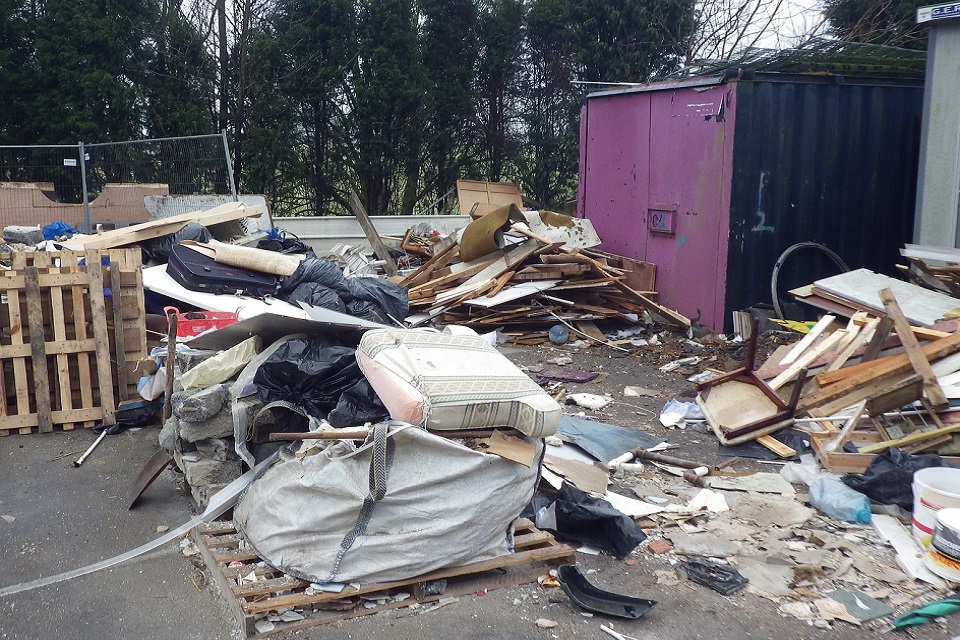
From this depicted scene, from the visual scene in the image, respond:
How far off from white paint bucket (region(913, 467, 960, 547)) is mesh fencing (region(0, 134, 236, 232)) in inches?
400

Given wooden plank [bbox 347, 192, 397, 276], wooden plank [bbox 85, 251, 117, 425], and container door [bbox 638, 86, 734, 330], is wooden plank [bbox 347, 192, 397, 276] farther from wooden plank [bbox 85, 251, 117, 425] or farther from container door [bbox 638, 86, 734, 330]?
wooden plank [bbox 85, 251, 117, 425]

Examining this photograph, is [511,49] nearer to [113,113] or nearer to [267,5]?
[267,5]

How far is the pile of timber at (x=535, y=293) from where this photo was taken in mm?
9008

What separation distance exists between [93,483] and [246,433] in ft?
4.81

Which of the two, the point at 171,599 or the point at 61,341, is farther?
the point at 61,341

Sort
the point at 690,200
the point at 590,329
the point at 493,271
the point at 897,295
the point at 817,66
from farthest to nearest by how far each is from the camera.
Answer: the point at 493,271 < the point at 590,329 < the point at 690,200 < the point at 817,66 < the point at 897,295

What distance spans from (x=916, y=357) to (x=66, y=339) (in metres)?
5.82

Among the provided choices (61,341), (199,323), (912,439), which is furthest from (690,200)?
(61,341)

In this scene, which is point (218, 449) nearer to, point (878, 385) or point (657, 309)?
point (878, 385)

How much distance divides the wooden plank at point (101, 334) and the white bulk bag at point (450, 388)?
288 centimetres

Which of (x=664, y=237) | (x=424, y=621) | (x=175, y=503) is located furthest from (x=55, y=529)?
(x=664, y=237)

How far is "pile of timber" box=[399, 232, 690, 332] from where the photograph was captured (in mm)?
9008

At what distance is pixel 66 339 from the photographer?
610 centimetres

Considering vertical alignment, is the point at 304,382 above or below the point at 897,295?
below
